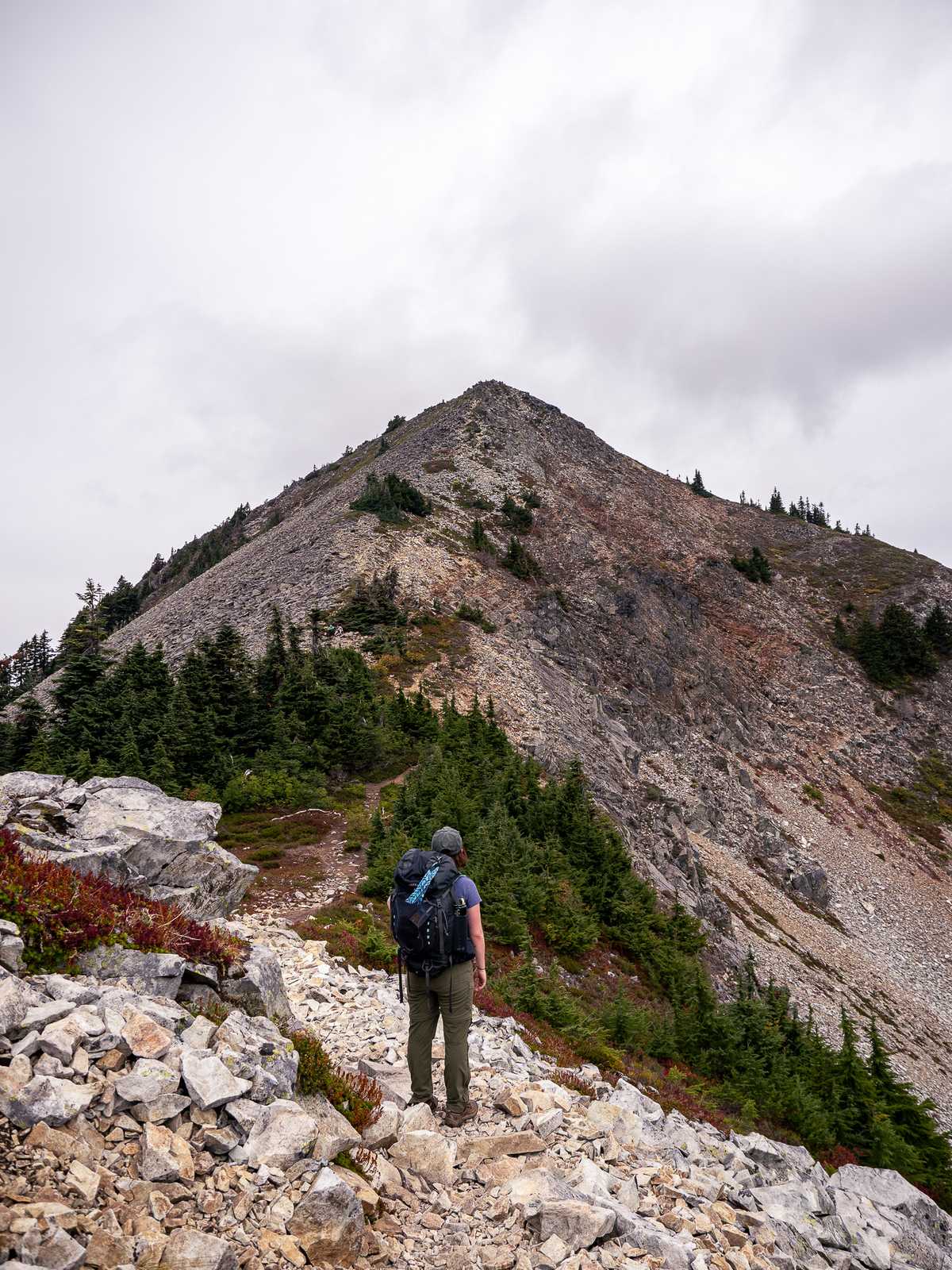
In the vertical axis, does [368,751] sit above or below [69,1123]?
above

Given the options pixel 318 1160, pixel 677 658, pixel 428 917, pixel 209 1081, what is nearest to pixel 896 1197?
pixel 428 917

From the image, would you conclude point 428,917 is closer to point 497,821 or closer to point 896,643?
point 497,821

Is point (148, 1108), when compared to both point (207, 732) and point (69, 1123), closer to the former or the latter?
point (69, 1123)

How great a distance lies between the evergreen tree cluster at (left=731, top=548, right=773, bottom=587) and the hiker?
259 feet

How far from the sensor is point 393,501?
2292 inches

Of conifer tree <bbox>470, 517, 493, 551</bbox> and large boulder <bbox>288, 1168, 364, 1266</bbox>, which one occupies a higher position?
conifer tree <bbox>470, 517, 493, 551</bbox>

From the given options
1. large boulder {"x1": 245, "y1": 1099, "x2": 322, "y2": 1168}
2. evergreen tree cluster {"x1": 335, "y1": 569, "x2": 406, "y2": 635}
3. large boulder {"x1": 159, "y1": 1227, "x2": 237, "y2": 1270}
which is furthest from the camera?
evergreen tree cluster {"x1": 335, "y1": 569, "x2": 406, "y2": 635}

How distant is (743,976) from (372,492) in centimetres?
4674

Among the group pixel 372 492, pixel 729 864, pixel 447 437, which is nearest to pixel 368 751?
pixel 729 864

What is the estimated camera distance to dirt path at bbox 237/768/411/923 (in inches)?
589

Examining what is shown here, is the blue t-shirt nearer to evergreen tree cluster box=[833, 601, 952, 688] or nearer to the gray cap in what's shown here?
the gray cap

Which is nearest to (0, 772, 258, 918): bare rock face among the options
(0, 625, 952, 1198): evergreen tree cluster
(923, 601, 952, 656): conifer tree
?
(0, 625, 952, 1198): evergreen tree cluster

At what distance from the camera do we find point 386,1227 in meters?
5.38

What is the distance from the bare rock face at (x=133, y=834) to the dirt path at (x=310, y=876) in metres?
2.06
